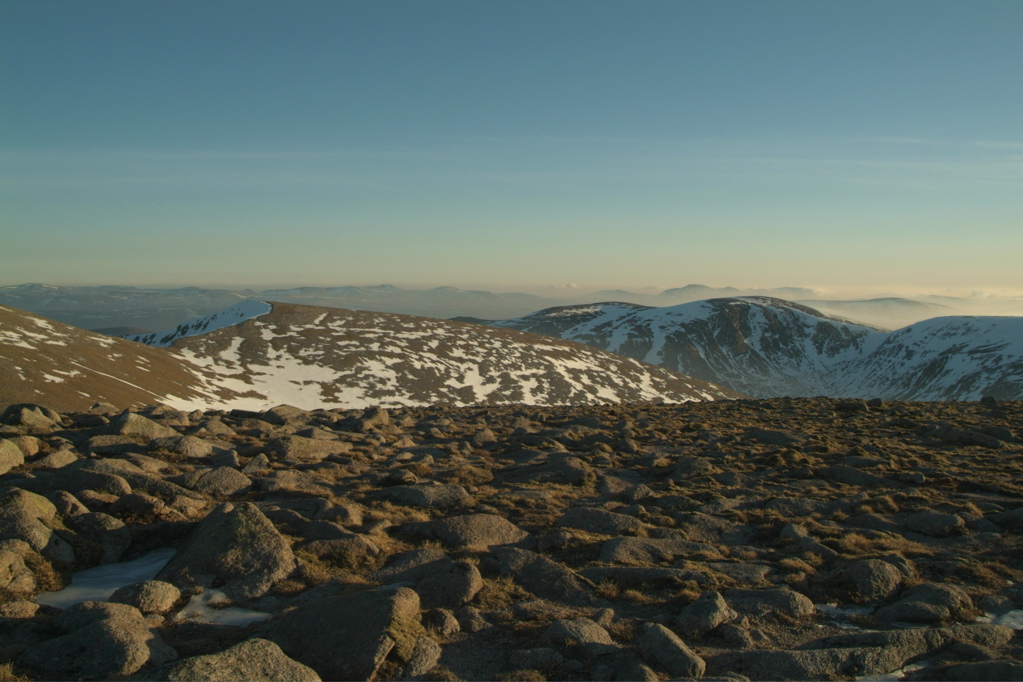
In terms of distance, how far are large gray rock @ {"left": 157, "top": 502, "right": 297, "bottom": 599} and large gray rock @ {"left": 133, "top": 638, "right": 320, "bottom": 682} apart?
3108 millimetres

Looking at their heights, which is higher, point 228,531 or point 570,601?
point 228,531

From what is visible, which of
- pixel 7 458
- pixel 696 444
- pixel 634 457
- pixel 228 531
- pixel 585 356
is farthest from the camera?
pixel 585 356

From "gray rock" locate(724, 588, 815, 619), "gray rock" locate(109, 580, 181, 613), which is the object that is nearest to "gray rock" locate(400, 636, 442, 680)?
"gray rock" locate(109, 580, 181, 613)

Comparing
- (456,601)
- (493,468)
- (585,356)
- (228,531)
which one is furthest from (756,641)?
(585,356)

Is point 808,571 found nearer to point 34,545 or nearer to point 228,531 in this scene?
point 228,531

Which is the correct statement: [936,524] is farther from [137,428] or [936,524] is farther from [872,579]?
[137,428]

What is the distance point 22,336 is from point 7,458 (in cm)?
6862

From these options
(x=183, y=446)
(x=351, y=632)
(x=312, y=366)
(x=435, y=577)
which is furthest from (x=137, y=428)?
(x=312, y=366)

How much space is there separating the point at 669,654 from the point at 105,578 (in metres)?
10.7

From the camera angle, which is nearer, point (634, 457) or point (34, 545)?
point (34, 545)

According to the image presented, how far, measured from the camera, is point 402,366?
103 metres

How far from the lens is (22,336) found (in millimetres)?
69188

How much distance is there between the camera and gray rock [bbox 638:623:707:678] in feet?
29.4

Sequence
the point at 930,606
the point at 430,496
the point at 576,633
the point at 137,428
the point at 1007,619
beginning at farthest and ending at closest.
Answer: the point at 137,428, the point at 430,496, the point at 1007,619, the point at 930,606, the point at 576,633
